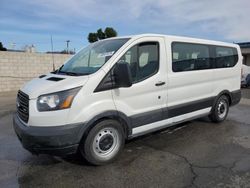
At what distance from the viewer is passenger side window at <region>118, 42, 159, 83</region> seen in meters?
4.18

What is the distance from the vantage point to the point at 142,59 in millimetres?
4320

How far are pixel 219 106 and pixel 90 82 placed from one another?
12.5 feet

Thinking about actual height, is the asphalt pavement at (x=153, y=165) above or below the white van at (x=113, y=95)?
below

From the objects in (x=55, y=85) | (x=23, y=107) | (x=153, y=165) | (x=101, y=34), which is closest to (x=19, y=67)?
(x=23, y=107)

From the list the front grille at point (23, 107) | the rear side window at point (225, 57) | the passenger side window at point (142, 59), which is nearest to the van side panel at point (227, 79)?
the rear side window at point (225, 57)

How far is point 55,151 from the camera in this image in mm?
3562

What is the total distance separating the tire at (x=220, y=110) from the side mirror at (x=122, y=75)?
3002 mm

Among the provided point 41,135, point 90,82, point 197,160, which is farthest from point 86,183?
point 197,160

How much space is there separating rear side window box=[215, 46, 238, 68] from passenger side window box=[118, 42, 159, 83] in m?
2.10

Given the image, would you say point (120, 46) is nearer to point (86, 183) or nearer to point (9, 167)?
point (86, 183)

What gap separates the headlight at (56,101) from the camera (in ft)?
11.5

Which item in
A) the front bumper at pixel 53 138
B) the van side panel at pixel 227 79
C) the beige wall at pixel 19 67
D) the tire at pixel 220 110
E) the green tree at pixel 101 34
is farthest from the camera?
the green tree at pixel 101 34

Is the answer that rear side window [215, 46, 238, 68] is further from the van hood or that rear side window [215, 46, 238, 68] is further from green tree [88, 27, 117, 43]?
green tree [88, 27, 117, 43]

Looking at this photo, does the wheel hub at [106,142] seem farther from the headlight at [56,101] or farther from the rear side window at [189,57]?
the rear side window at [189,57]
